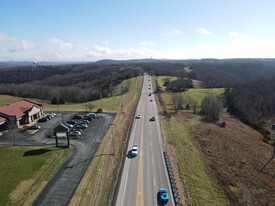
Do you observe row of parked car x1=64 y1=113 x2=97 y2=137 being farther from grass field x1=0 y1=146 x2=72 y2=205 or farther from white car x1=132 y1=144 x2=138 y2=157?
white car x1=132 y1=144 x2=138 y2=157

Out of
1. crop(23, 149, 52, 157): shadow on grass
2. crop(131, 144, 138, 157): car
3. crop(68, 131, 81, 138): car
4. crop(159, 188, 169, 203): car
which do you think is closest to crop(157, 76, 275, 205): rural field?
crop(159, 188, 169, 203): car

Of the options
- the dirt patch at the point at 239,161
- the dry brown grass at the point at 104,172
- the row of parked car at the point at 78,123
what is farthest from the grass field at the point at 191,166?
the row of parked car at the point at 78,123

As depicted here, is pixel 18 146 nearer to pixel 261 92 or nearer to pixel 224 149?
pixel 224 149

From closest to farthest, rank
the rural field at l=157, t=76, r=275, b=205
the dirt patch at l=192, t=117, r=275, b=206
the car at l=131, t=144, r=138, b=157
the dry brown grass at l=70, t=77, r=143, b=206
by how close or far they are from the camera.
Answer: the dry brown grass at l=70, t=77, r=143, b=206 → the rural field at l=157, t=76, r=275, b=205 → the dirt patch at l=192, t=117, r=275, b=206 → the car at l=131, t=144, r=138, b=157

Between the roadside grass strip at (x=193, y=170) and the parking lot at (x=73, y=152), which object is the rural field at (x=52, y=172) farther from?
the roadside grass strip at (x=193, y=170)

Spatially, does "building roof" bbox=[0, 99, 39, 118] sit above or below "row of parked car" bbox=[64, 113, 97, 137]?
above

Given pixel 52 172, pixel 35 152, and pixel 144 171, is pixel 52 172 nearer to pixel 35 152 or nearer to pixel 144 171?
pixel 35 152

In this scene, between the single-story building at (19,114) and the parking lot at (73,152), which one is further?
the single-story building at (19,114)
